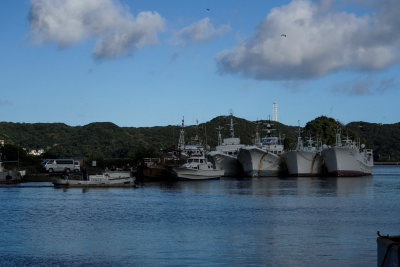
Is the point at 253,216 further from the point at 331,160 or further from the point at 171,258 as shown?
the point at 331,160

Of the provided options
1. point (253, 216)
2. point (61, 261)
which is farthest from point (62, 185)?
point (61, 261)

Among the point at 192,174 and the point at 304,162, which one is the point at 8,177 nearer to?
the point at 192,174

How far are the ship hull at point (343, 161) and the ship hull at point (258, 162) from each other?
8.65m

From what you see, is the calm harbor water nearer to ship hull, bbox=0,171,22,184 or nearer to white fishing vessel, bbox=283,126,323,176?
ship hull, bbox=0,171,22,184

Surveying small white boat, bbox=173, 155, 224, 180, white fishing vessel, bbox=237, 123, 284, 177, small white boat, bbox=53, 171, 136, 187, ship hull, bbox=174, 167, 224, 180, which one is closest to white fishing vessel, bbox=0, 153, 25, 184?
small white boat, bbox=53, 171, 136, 187

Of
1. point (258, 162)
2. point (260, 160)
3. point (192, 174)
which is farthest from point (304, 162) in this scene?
point (192, 174)

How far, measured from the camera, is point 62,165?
78312 millimetres

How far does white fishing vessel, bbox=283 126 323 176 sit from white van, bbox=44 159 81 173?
38.4 metres

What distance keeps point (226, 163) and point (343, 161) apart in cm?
2040

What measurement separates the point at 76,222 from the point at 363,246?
54.0 feet

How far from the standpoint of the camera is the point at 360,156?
343 ft

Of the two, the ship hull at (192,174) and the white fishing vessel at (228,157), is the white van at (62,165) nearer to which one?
the ship hull at (192,174)

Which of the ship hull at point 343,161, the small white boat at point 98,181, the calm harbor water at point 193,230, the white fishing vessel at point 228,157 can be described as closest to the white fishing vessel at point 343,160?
the ship hull at point 343,161

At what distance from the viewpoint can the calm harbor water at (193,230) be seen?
882 inches
